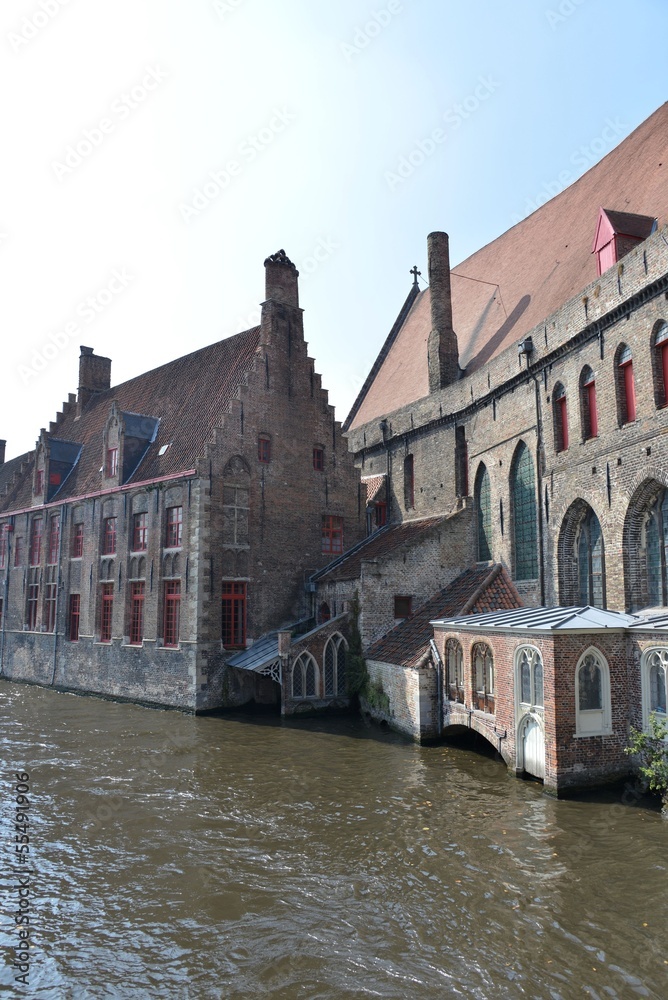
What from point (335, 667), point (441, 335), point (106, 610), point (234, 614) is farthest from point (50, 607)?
point (441, 335)

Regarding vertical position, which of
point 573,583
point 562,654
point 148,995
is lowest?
point 148,995

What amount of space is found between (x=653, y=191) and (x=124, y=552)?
1769cm

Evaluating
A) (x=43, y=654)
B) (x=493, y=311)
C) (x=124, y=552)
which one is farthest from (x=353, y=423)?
(x=43, y=654)

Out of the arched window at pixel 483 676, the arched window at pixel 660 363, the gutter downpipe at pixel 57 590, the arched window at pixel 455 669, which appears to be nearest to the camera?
the arched window at pixel 660 363

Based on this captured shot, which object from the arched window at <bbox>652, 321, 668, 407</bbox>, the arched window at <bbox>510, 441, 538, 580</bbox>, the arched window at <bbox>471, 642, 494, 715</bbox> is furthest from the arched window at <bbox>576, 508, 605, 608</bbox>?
the arched window at <bbox>652, 321, 668, 407</bbox>

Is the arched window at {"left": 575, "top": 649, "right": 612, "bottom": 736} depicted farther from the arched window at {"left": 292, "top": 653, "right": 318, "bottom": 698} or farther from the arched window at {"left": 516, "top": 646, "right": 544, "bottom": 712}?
the arched window at {"left": 292, "top": 653, "right": 318, "bottom": 698}

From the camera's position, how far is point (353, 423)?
29.9 m

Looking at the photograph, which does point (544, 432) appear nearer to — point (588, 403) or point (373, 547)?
point (588, 403)

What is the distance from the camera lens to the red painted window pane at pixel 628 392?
43.3 ft

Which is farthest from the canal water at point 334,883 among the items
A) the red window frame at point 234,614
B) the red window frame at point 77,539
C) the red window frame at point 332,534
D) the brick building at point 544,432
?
the red window frame at point 77,539

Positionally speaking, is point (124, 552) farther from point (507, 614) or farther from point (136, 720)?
point (507, 614)

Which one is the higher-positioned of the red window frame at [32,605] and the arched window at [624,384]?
the arched window at [624,384]

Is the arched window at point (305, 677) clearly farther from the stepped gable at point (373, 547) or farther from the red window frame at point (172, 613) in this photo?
the red window frame at point (172, 613)

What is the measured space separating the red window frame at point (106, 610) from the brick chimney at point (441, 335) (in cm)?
1253
